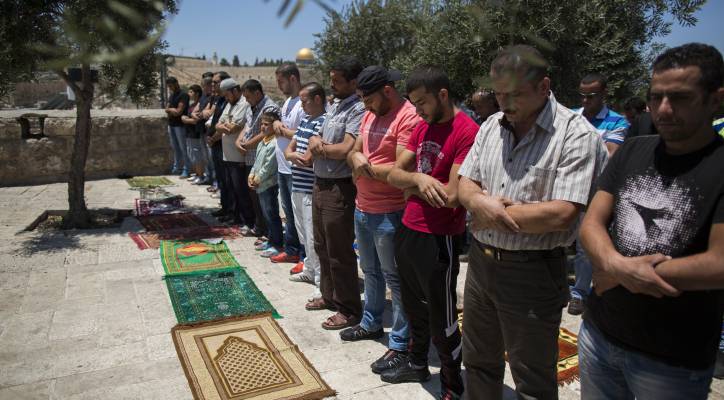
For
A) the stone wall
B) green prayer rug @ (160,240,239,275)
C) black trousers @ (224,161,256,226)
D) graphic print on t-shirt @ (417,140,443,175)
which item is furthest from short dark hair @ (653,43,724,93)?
the stone wall

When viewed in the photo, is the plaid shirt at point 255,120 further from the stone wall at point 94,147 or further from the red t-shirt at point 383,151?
the stone wall at point 94,147

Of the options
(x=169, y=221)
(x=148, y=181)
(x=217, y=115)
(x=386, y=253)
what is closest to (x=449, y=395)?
(x=386, y=253)

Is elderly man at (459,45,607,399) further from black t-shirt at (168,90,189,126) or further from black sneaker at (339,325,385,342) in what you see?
black t-shirt at (168,90,189,126)

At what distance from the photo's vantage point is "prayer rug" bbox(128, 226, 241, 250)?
239 inches

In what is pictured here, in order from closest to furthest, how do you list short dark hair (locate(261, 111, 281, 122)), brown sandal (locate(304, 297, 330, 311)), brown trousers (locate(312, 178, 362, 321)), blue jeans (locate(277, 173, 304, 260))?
brown trousers (locate(312, 178, 362, 321)) → brown sandal (locate(304, 297, 330, 311)) → blue jeans (locate(277, 173, 304, 260)) → short dark hair (locate(261, 111, 281, 122))

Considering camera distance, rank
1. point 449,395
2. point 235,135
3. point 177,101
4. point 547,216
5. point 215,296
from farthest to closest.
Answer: point 177,101, point 235,135, point 215,296, point 449,395, point 547,216

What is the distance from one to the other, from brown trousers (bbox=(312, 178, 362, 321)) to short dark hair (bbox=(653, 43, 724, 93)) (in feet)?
7.82

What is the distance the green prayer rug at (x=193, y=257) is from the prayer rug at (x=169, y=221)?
77cm

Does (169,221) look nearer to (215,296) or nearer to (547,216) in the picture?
(215,296)

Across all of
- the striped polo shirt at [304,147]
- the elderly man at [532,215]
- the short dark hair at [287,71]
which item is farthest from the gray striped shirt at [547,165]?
the short dark hair at [287,71]

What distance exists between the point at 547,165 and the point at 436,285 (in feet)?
3.08

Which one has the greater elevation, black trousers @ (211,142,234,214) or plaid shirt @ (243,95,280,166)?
plaid shirt @ (243,95,280,166)

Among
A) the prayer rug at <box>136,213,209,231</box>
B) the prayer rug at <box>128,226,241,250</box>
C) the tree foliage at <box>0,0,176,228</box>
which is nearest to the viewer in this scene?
the tree foliage at <box>0,0,176,228</box>

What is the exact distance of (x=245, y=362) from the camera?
10.8 ft
